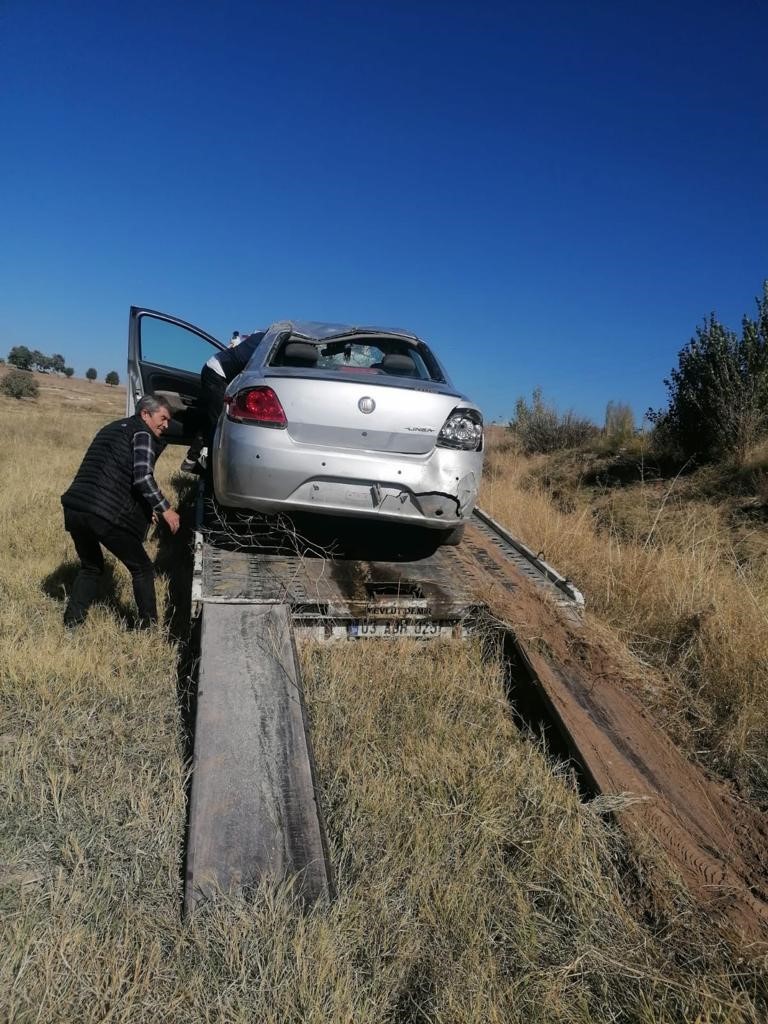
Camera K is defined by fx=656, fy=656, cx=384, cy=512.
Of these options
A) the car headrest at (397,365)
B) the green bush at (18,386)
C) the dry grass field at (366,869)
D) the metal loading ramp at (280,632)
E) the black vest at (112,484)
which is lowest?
the dry grass field at (366,869)

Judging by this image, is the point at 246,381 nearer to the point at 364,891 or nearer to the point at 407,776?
the point at 407,776

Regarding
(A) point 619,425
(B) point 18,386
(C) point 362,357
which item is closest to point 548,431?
(A) point 619,425

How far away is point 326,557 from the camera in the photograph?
175 inches

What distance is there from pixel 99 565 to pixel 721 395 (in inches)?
335

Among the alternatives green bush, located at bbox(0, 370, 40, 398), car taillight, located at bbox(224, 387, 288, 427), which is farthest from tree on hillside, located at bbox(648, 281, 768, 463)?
green bush, located at bbox(0, 370, 40, 398)

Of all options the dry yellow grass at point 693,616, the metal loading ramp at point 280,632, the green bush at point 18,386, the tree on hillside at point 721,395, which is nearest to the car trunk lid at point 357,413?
the metal loading ramp at point 280,632

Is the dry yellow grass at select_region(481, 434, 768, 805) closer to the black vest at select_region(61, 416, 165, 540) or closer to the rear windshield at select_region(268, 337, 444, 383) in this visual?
the rear windshield at select_region(268, 337, 444, 383)

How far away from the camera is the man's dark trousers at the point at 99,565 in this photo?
4.05 meters

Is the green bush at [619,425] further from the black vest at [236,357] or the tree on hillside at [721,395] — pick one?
the black vest at [236,357]

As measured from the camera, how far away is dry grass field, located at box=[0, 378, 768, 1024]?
1.77 meters

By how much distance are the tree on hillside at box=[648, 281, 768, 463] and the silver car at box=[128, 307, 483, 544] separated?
6.27 m

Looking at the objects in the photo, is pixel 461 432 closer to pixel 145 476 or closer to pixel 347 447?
pixel 347 447

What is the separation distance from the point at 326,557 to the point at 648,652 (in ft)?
7.10

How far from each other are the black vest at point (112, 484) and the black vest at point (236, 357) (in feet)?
5.18
